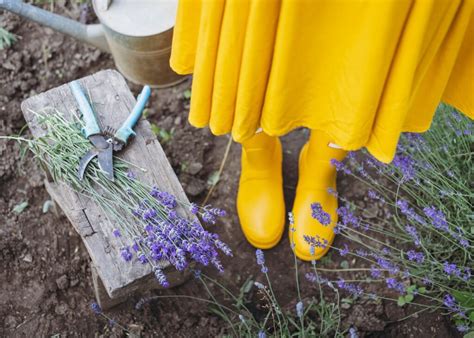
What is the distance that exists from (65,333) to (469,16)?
145 cm

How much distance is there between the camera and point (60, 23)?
6.64ft

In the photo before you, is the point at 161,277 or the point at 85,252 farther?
the point at 85,252

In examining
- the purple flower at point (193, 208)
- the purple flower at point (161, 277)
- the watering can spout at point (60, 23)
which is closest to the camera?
the purple flower at point (161, 277)

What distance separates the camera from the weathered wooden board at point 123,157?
4.80ft

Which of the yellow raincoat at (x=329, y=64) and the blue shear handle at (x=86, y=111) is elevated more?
the yellow raincoat at (x=329, y=64)

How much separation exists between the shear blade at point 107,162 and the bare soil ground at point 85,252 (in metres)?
0.52

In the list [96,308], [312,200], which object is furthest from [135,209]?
[312,200]

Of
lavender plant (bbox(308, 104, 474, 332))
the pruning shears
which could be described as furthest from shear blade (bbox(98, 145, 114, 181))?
lavender plant (bbox(308, 104, 474, 332))

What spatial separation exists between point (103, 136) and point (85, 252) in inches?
21.5

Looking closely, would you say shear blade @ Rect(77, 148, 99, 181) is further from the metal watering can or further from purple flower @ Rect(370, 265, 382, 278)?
purple flower @ Rect(370, 265, 382, 278)

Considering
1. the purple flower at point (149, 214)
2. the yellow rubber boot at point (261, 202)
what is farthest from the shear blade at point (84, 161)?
the yellow rubber boot at point (261, 202)

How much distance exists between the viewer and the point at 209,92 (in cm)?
135

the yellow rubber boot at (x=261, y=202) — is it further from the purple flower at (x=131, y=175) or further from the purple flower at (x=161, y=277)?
the purple flower at (x=161, y=277)

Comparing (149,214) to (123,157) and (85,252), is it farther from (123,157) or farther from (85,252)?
(85,252)
